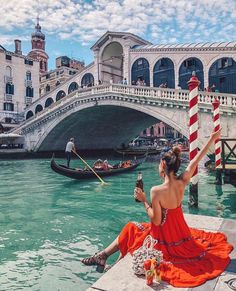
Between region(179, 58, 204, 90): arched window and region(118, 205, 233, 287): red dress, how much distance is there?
47.6 ft

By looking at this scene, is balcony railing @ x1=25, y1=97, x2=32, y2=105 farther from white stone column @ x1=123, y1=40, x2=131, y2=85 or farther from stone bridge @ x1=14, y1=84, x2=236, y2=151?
white stone column @ x1=123, y1=40, x2=131, y2=85

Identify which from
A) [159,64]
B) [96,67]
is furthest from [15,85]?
[159,64]

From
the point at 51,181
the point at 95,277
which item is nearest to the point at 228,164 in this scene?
the point at 95,277

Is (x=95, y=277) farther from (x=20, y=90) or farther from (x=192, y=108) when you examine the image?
(x=20, y=90)

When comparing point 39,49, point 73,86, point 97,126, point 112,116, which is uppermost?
point 39,49

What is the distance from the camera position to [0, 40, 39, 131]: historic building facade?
1037 inches

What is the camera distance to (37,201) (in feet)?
23.4

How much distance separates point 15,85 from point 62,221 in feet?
81.3

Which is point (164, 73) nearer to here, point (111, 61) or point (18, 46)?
point (111, 61)

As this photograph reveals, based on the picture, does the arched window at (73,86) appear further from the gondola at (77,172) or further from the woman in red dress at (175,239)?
the woman in red dress at (175,239)

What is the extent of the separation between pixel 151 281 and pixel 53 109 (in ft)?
56.9

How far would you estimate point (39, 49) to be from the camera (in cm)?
4222

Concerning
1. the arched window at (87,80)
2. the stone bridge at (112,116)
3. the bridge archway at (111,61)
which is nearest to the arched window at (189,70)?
the stone bridge at (112,116)

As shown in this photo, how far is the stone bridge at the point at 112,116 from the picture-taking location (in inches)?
426
